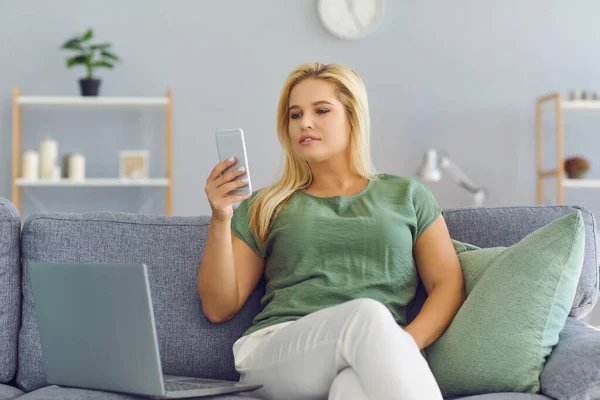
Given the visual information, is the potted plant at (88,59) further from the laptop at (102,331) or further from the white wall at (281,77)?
the laptop at (102,331)

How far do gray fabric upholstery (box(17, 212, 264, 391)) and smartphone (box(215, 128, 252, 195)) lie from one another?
334mm

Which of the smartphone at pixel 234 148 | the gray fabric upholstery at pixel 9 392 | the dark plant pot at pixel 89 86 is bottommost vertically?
the gray fabric upholstery at pixel 9 392

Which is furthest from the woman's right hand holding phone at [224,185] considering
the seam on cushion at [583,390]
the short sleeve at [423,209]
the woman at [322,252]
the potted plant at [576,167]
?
the potted plant at [576,167]

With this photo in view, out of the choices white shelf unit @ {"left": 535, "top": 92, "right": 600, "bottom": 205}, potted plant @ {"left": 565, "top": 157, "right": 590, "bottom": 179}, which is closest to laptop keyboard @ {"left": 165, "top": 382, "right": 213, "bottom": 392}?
white shelf unit @ {"left": 535, "top": 92, "right": 600, "bottom": 205}

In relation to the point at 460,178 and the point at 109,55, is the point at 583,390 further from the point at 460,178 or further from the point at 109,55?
the point at 109,55

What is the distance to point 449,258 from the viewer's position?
68.6 inches

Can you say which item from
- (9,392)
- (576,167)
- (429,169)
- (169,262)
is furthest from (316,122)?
(576,167)

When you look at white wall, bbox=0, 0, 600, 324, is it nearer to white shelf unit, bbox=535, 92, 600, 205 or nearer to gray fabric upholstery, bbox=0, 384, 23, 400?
white shelf unit, bbox=535, 92, 600, 205

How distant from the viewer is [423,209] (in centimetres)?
181

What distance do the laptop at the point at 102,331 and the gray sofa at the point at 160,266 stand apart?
0.78 feet

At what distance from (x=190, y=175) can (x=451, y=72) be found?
5.06 ft

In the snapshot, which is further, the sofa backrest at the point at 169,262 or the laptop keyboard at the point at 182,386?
the sofa backrest at the point at 169,262

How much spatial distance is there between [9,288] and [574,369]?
113 cm

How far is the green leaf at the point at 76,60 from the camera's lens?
13.3ft
